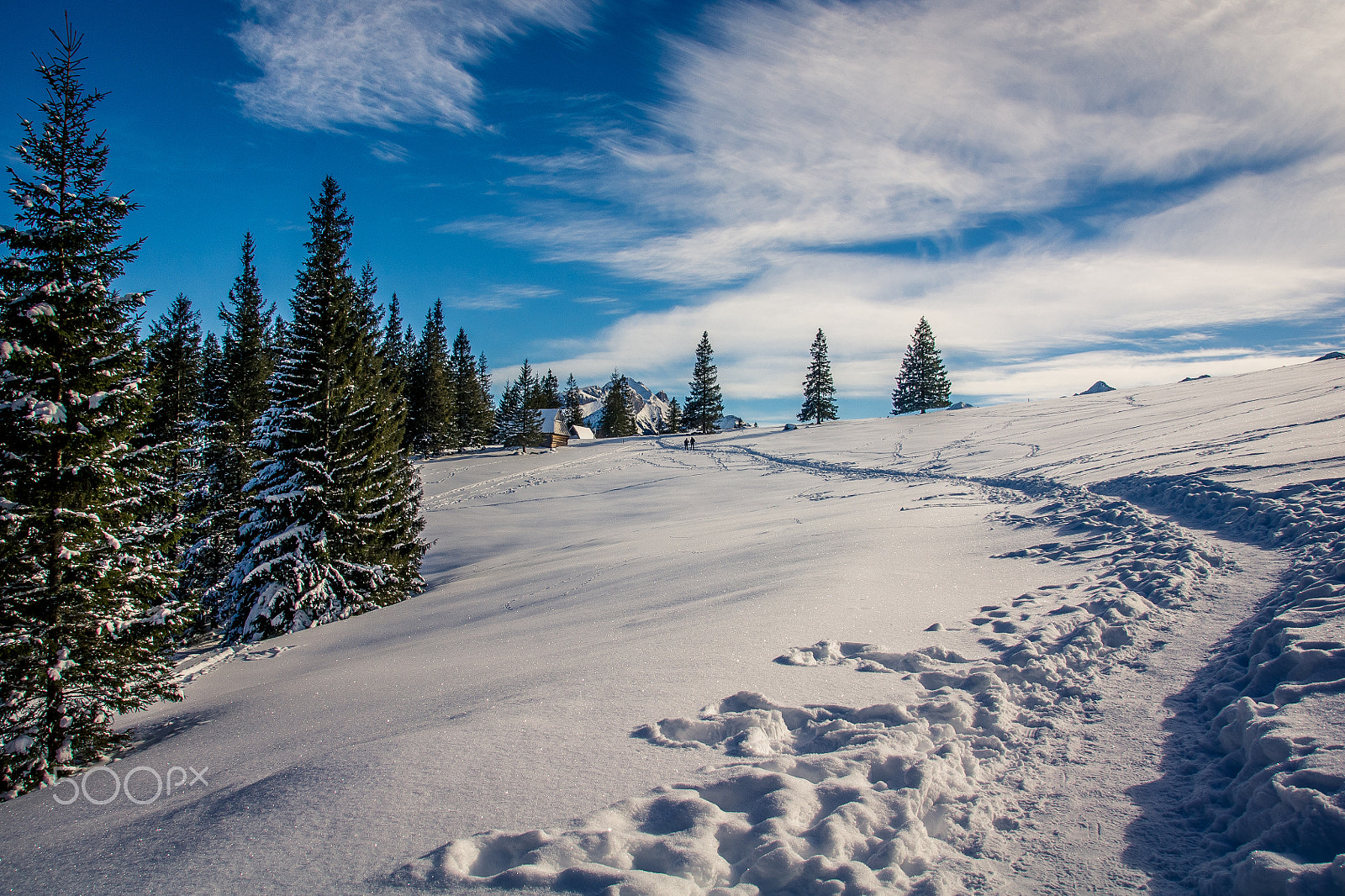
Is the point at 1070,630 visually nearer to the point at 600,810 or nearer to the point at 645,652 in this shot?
the point at 645,652

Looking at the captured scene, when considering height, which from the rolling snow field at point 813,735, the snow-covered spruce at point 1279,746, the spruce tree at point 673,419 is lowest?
the rolling snow field at point 813,735

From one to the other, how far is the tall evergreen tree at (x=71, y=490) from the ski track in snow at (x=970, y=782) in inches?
249

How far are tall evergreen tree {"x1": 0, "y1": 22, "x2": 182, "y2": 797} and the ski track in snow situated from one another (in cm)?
632

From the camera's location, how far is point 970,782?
3.06 metres

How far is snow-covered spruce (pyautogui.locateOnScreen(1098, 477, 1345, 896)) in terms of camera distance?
2.12 metres

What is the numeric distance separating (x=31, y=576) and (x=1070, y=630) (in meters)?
10.3

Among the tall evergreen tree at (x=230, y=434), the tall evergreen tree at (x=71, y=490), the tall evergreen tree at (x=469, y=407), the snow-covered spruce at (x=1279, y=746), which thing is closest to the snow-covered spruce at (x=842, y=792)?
the snow-covered spruce at (x=1279, y=746)

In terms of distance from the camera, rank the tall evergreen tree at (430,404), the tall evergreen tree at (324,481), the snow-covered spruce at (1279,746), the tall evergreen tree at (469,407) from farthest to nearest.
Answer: the tall evergreen tree at (469,407) → the tall evergreen tree at (430,404) → the tall evergreen tree at (324,481) → the snow-covered spruce at (1279,746)

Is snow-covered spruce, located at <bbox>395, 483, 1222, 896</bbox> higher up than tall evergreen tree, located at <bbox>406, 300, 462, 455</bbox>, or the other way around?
tall evergreen tree, located at <bbox>406, 300, 462, 455</bbox>

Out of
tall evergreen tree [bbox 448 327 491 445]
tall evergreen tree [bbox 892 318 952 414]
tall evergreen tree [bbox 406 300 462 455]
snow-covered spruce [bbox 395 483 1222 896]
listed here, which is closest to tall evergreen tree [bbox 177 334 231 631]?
snow-covered spruce [bbox 395 483 1222 896]

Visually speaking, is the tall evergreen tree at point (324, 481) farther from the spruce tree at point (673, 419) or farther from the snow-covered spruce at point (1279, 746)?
the spruce tree at point (673, 419)

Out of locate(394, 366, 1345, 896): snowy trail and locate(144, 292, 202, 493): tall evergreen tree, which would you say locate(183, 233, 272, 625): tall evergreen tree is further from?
→ locate(394, 366, 1345, 896): snowy trail

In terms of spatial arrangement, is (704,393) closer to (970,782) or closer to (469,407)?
(469,407)

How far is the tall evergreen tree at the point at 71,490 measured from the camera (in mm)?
5824
